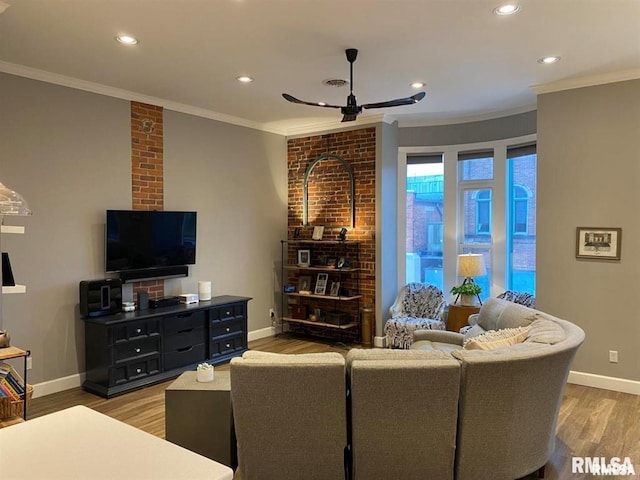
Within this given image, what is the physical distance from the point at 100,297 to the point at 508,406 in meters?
3.64

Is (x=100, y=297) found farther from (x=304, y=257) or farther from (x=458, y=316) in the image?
(x=458, y=316)

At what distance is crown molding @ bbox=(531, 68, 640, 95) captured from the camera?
4113 millimetres

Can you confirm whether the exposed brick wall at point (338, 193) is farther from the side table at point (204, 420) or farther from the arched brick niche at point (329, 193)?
the side table at point (204, 420)

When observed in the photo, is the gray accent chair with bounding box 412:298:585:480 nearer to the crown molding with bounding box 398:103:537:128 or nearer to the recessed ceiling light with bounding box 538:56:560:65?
the recessed ceiling light with bounding box 538:56:560:65

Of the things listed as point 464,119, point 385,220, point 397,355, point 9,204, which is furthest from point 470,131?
point 9,204

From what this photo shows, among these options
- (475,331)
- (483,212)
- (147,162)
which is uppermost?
(147,162)

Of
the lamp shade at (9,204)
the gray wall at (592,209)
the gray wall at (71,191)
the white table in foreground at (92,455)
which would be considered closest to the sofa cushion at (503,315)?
the gray wall at (592,209)

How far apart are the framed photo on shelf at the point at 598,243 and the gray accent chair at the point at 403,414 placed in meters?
2.64

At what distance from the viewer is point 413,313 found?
5.86 metres

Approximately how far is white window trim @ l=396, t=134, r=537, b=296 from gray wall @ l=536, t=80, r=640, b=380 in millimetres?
995

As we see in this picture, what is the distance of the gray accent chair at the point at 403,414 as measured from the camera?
238 cm

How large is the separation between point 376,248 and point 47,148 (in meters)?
3.73

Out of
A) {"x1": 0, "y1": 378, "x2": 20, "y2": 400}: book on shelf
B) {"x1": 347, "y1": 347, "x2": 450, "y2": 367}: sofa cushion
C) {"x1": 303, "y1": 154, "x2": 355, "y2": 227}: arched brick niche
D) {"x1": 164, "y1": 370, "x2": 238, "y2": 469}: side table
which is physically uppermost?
{"x1": 303, "y1": 154, "x2": 355, "y2": 227}: arched brick niche

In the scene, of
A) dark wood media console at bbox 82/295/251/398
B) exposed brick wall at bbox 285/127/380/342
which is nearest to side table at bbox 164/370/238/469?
dark wood media console at bbox 82/295/251/398
